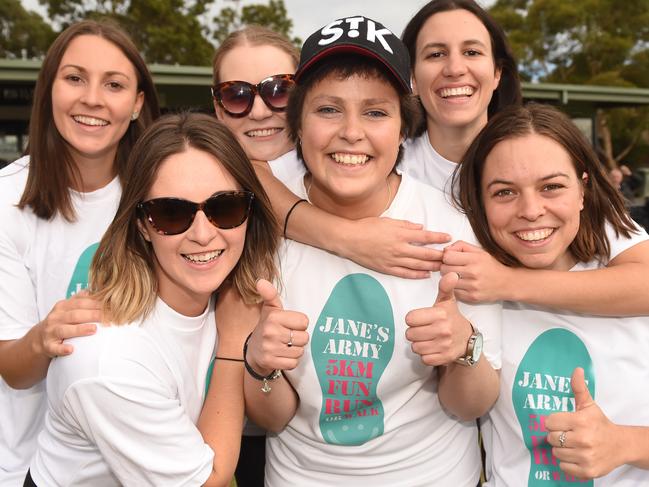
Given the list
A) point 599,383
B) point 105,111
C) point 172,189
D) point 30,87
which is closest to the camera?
point 172,189

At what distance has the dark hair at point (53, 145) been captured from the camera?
8.84ft

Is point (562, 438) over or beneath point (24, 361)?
beneath

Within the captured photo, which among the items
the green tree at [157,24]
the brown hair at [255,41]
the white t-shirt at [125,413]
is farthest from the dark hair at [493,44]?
the green tree at [157,24]

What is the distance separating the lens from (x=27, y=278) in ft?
8.55

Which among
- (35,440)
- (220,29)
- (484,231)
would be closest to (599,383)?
(484,231)

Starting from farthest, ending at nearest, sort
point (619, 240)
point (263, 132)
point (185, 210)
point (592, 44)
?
point (592, 44), point (263, 132), point (619, 240), point (185, 210)

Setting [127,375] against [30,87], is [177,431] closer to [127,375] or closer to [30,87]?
[127,375]

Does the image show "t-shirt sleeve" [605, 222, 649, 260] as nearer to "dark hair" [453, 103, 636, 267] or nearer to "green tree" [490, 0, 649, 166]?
"dark hair" [453, 103, 636, 267]

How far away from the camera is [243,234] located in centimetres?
229

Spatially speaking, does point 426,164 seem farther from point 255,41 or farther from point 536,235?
point 255,41

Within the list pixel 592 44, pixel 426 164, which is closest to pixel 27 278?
pixel 426 164

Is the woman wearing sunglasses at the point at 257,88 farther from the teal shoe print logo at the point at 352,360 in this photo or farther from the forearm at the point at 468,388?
the forearm at the point at 468,388

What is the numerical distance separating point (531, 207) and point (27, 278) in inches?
83.4

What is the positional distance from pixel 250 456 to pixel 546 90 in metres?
18.0
